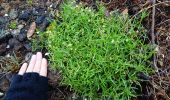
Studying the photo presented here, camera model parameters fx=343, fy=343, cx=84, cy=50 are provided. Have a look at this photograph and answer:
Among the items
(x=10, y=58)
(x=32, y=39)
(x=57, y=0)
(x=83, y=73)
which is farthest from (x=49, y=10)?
(x=83, y=73)

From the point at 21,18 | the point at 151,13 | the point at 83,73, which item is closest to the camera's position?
the point at 83,73

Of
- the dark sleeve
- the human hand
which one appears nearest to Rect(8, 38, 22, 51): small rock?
the human hand

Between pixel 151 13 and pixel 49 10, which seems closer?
pixel 151 13

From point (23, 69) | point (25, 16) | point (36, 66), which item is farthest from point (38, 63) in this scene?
point (25, 16)

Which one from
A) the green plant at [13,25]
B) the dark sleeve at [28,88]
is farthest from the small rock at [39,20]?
the dark sleeve at [28,88]

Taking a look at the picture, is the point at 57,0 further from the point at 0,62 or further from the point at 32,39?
the point at 0,62

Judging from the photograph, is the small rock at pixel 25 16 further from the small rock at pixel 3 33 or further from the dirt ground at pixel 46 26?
the small rock at pixel 3 33

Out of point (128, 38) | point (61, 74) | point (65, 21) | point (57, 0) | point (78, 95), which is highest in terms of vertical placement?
point (57, 0)
